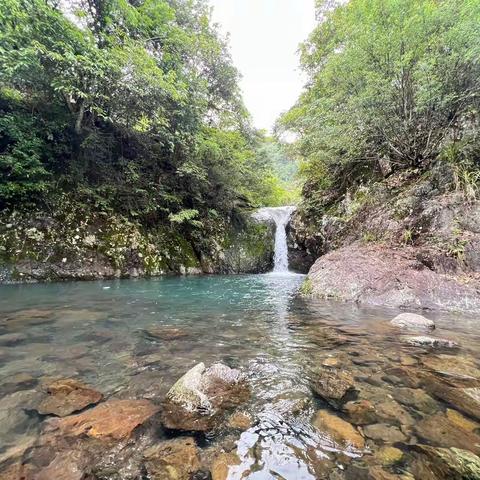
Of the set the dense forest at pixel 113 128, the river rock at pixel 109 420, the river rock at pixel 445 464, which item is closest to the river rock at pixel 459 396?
the river rock at pixel 445 464

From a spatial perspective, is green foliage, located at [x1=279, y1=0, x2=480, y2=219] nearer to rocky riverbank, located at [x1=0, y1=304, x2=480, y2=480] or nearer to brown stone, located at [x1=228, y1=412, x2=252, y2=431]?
rocky riverbank, located at [x1=0, y1=304, x2=480, y2=480]

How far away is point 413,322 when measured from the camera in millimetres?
3746

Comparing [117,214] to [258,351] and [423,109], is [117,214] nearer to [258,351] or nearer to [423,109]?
[258,351]

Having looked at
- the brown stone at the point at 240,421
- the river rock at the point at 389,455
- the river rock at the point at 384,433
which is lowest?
the brown stone at the point at 240,421

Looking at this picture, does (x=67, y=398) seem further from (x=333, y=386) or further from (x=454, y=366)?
(x=454, y=366)

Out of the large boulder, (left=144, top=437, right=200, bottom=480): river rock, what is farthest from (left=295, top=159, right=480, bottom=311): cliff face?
(left=144, top=437, right=200, bottom=480): river rock

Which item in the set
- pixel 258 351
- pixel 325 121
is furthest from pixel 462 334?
pixel 325 121

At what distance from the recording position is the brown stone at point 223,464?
4.52ft

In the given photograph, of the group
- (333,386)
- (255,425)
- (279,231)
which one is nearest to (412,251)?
(333,386)

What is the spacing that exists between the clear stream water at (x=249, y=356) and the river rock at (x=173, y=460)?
0.41 feet

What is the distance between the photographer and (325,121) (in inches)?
317

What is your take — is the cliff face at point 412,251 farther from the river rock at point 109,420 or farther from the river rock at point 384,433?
the river rock at point 109,420

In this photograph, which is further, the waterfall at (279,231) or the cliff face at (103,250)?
the waterfall at (279,231)

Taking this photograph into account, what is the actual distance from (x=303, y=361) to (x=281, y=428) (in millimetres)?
1023
